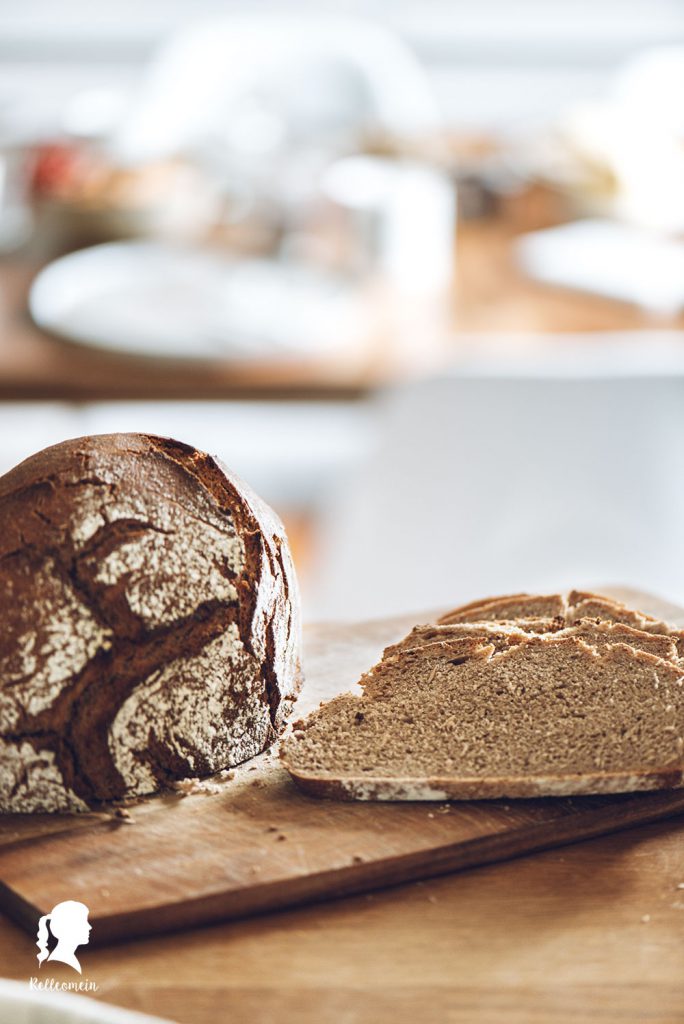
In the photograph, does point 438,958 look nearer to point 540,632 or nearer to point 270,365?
point 540,632

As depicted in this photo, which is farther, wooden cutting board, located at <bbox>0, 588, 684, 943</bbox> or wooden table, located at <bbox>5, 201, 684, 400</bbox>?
wooden table, located at <bbox>5, 201, 684, 400</bbox>

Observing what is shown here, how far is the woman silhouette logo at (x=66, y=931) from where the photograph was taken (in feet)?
2.63

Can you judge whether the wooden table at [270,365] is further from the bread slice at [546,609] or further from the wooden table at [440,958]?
the wooden table at [440,958]

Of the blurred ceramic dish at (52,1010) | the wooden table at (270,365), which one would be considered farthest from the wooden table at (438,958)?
the wooden table at (270,365)

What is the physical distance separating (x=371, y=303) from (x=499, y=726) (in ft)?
5.90

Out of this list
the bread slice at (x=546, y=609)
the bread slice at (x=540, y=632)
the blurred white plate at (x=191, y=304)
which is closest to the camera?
the bread slice at (x=540, y=632)

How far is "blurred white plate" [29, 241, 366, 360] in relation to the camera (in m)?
2.39

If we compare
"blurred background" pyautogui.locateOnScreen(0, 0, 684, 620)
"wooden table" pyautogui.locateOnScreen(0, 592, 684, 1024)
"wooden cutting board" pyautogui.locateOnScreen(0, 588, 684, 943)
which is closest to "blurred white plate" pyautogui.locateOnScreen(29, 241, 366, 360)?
"blurred background" pyautogui.locateOnScreen(0, 0, 684, 620)

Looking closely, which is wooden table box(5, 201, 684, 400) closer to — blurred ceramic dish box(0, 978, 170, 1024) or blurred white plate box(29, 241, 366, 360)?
blurred white plate box(29, 241, 366, 360)

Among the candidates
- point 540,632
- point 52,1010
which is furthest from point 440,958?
point 540,632

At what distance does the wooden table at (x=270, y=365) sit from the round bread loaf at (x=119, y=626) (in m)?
1.32

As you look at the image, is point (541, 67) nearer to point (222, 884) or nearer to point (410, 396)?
point (410, 396)

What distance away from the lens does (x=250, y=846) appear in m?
0.90

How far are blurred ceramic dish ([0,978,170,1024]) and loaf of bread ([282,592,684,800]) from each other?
1.11 feet
